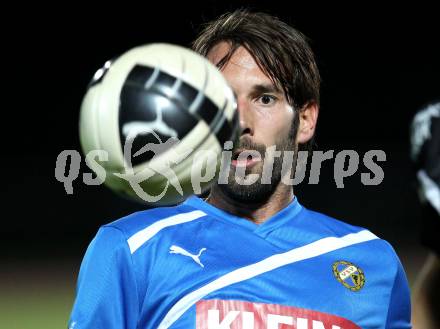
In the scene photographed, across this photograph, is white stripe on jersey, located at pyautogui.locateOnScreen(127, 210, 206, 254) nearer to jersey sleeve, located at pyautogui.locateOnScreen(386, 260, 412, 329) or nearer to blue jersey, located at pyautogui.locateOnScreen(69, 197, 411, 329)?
blue jersey, located at pyautogui.locateOnScreen(69, 197, 411, 329)

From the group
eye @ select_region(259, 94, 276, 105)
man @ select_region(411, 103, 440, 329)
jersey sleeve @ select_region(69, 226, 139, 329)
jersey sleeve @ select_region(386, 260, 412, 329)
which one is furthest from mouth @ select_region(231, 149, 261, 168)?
man @ select_region(411, 103, 440, 329)

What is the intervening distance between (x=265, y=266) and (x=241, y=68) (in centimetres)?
53

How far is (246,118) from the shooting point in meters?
2.30

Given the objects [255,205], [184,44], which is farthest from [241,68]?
[184,44]

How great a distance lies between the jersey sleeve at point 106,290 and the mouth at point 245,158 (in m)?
0.36

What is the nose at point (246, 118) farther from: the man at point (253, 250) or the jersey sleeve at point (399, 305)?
the jersey sleeve at point (399, 305)

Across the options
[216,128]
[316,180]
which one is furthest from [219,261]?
[316,180]

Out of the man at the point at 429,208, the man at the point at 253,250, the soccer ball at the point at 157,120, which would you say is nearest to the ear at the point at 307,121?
the man at the point at 253,250

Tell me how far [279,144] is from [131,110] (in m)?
0.68

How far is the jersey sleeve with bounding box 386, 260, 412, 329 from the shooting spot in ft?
7.99

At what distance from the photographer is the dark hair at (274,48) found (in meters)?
2.41

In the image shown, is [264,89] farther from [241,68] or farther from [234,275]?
[234,275]

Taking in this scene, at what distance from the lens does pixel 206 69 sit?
6.20 feet

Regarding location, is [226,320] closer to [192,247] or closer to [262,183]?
A: [192,247]
